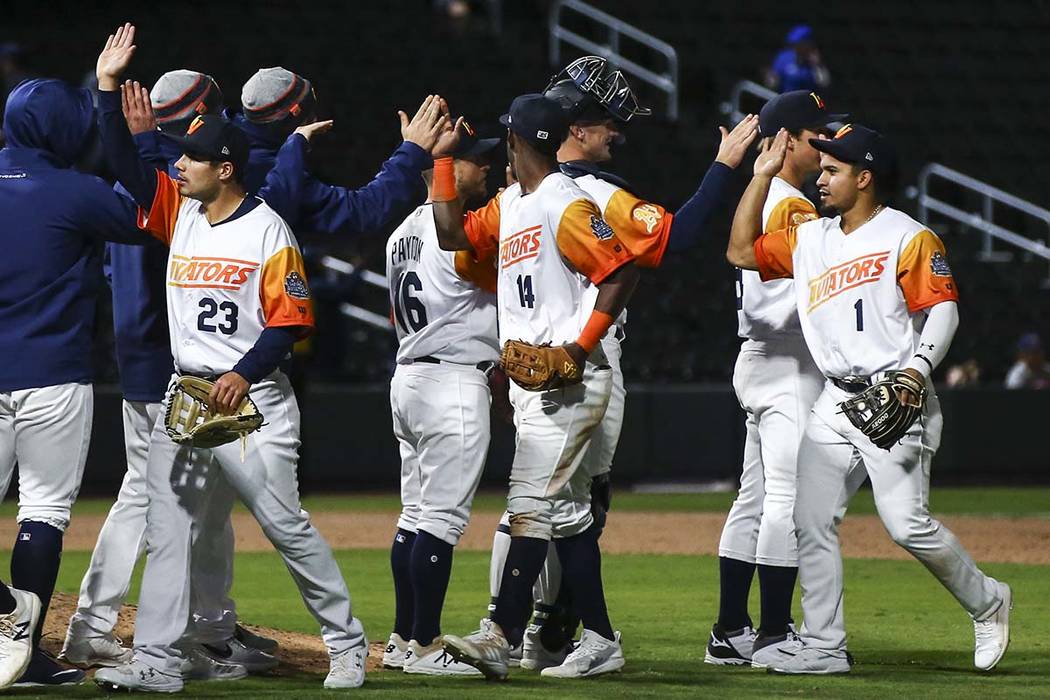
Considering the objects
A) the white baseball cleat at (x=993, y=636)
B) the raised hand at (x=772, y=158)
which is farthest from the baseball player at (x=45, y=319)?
the white baseball cleat at (x=993, y=636)

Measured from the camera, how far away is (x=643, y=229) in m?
5.63

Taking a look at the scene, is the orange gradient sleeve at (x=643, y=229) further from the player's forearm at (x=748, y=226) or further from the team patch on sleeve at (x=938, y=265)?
the team patch on sleeve at (x=938, y=265)

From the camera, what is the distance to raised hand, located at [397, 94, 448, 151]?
5.74m

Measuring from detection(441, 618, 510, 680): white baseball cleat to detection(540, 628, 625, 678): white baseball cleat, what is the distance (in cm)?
24

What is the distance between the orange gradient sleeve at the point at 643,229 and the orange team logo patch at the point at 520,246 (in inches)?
10.9

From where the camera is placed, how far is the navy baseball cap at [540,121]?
5539 millimetres

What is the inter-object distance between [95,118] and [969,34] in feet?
59.9

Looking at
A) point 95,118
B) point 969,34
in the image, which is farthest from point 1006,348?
point 95,118

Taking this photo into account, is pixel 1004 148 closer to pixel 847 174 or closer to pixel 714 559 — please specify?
pixel 714 559

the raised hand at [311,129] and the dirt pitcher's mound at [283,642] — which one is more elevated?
the raised hand at [311,129]


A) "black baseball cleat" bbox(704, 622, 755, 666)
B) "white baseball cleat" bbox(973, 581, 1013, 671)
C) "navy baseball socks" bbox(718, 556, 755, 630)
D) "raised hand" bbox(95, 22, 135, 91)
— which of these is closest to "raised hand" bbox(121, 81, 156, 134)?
"raised hand" bbox(95, 22, 135, 91)

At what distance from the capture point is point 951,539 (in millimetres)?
5660

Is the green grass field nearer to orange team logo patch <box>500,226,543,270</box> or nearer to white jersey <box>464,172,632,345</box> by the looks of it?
white jersey <box>464,172,632,345</box>

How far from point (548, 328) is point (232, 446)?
3.70ft
